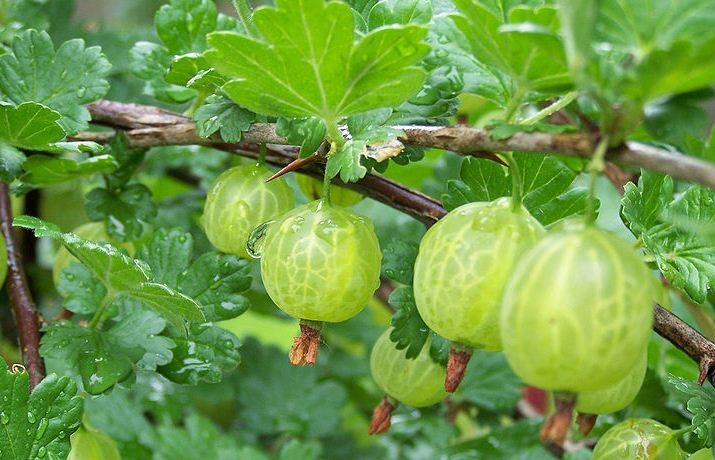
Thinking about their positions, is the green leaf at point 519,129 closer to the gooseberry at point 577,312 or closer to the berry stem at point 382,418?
the gooseberry at point 577,312

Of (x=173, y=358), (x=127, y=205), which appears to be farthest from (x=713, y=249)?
(x=127, y=205)

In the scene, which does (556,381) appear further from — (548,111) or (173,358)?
(173,358)

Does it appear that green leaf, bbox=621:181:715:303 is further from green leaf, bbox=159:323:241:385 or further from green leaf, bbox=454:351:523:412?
green leaf, bbox=454:351:523:412

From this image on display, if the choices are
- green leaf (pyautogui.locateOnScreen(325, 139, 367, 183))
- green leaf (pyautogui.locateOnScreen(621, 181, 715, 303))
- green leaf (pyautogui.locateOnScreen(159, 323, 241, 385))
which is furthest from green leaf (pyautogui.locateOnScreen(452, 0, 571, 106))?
green leaf (pyautogui.locateOnScreen(159, 323, 241, 385))

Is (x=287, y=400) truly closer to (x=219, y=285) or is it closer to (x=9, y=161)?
(x=219, y=285)

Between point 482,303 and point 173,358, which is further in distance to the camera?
point 173,358

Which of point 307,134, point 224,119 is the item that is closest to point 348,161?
point 307,134
